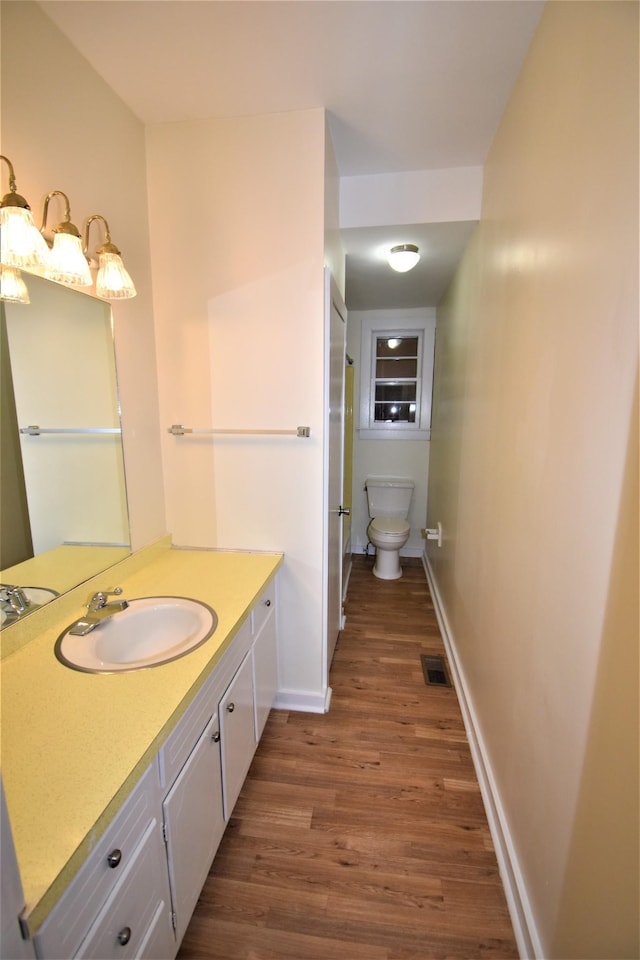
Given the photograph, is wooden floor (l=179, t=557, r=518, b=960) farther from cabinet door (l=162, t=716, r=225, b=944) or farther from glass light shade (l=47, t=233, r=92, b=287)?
glass light shade (l=47, t=233, r=92, b=287)

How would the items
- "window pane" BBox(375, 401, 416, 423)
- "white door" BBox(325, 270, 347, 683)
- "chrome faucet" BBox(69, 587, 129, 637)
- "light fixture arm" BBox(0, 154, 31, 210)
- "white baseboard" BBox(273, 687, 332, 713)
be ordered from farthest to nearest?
"window pane" BBox(375, 401, 416, 423)
"white baseboard" BBox(273, 687, 332, 713)
"white door" BBox(325, 270, 347, 683)
"chrome faucet" BBox(69, 587, 129, 637)
"light fixture arm" BBox(0, 154, 31, 210)

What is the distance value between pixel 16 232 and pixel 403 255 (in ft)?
6.33

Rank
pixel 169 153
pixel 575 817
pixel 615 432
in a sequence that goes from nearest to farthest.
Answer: pixel 615 432 < pixel 575 817 < pixel 169 153

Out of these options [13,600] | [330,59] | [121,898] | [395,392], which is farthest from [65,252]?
[395,392]

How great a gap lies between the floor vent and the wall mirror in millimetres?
1763

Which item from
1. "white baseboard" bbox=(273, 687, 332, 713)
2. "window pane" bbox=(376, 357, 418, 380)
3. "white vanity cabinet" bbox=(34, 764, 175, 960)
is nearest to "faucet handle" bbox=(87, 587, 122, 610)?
"white vanity cabinet" bbox=(34, 764, 175, 960)

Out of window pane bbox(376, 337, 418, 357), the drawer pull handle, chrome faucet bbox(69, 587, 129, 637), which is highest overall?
window pane bbox(376, 337, 418, 357)

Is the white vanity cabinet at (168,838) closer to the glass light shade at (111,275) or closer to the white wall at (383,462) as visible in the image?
the glass light shade at (111,275)

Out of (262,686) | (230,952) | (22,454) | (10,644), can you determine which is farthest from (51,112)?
(230,952)

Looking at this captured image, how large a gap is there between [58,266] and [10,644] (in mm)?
1061

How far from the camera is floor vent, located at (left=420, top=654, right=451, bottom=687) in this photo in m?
2.29

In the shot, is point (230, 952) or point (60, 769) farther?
point (230, 952)

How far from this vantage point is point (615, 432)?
786 millimetres

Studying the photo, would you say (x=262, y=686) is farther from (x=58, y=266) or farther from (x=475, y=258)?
(x=475, y=258)
